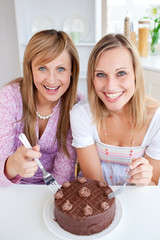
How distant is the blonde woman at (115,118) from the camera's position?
109 centimetres

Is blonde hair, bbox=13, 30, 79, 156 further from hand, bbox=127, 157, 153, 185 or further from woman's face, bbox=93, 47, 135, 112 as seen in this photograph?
hand, bbox=127, 157, 153, 185

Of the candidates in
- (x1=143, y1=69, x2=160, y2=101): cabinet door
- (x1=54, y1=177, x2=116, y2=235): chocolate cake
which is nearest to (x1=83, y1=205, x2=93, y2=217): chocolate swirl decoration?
(x1=54, y1=177, x2=116, y2=235): chocolate cake

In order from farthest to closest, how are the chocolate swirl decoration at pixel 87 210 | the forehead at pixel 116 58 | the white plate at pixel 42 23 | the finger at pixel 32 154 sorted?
the white plate at pixel 42 23 → the forehead at pixel 116 58 → the finger at pixel 32 154 → the chocolate swirl decoration at pixel 87 210

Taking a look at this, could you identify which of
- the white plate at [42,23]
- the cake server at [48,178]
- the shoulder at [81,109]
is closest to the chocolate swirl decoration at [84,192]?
the cake server at [48,178]

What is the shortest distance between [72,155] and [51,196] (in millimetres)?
457

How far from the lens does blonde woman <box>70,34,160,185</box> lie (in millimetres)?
1095

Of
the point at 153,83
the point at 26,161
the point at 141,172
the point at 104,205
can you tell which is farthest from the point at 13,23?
the point at 104,205

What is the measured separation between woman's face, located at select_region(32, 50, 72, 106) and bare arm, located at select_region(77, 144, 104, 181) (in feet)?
1.03

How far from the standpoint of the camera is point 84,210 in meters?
0.79

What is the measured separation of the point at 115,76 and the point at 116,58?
7 centimetres

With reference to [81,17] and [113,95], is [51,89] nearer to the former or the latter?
[113,95]

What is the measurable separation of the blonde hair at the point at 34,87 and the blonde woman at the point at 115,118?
0.11 metres

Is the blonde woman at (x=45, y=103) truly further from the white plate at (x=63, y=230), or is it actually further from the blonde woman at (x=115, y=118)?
the white plate at (x=63, y=230)

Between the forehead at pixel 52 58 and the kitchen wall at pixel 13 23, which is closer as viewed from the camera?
the forehead at pixel 52 58
